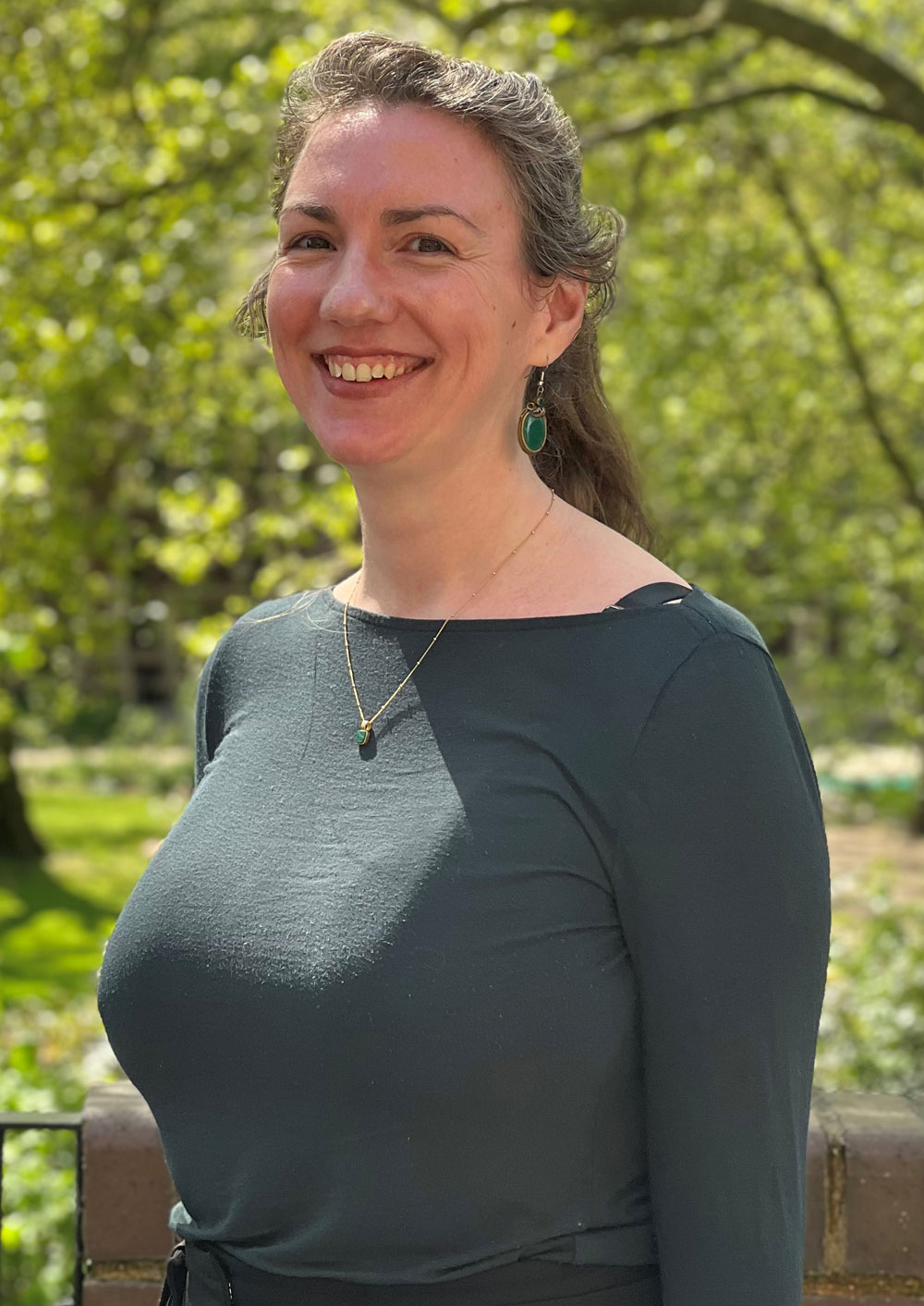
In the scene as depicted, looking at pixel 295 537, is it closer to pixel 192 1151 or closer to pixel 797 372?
pixel 192 1151

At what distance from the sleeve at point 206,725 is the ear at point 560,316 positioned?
0.58 metres

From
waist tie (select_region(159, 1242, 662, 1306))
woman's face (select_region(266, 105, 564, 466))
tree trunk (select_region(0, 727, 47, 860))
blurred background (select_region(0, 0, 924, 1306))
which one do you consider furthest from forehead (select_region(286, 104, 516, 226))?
tree trunk (select_region(0, 727, 47, 860))

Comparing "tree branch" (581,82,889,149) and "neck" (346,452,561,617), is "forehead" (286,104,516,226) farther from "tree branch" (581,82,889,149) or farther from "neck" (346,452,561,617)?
"tree branch" (581,82,889,149)

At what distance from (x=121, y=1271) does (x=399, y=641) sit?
1105mm

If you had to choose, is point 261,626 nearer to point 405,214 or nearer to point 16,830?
point 405,214

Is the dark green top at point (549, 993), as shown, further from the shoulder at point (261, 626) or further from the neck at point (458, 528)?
the shoulder at point (261, 626)

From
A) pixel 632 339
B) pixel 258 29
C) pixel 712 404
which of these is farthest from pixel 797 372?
pixel 258 29

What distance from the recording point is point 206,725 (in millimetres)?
2004

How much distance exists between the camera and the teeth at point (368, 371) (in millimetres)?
1649

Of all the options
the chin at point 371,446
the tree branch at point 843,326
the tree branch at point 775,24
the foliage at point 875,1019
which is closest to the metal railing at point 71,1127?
the chin at point 371,446

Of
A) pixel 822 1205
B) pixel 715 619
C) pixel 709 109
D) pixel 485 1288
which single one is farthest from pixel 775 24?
pixel 485 1288

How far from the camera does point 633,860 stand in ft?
4.70

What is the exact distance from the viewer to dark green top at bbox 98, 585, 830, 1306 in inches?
56.4

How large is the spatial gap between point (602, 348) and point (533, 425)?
5299 mm
